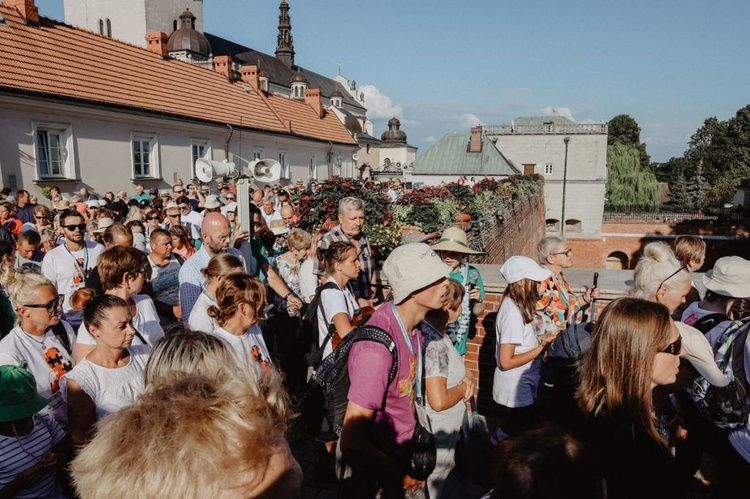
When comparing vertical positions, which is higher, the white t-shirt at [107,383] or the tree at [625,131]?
the tree at [625,131]

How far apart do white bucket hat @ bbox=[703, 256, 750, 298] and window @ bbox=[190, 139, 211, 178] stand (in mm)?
21613

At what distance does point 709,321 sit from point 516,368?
1.33m

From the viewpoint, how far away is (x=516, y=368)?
3.72 m

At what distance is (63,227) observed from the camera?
17.0ft

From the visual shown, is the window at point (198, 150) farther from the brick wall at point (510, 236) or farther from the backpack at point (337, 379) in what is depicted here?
the backpack at point (337, 379)

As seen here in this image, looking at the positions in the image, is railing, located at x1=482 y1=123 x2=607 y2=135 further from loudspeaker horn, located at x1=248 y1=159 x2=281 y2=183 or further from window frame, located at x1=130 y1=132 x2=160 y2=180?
loudspeaker horn, located at x1=248 y1=159 x2=281 y2=183

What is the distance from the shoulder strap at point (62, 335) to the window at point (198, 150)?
66.2 feet

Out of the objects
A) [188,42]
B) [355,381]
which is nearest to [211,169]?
[355,381]

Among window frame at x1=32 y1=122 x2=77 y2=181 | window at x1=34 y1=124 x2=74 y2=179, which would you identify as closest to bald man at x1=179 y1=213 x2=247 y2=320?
window at x1=34 y1=124 x2=74 y2=179

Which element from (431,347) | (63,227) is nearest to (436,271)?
(431,347)

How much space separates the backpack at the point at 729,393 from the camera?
9.45ft

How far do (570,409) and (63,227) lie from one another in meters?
5.03

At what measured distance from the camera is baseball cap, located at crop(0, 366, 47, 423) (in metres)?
2.37

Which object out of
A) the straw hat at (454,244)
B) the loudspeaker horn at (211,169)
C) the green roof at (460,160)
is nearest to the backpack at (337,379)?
the straw hat at (454,244)
